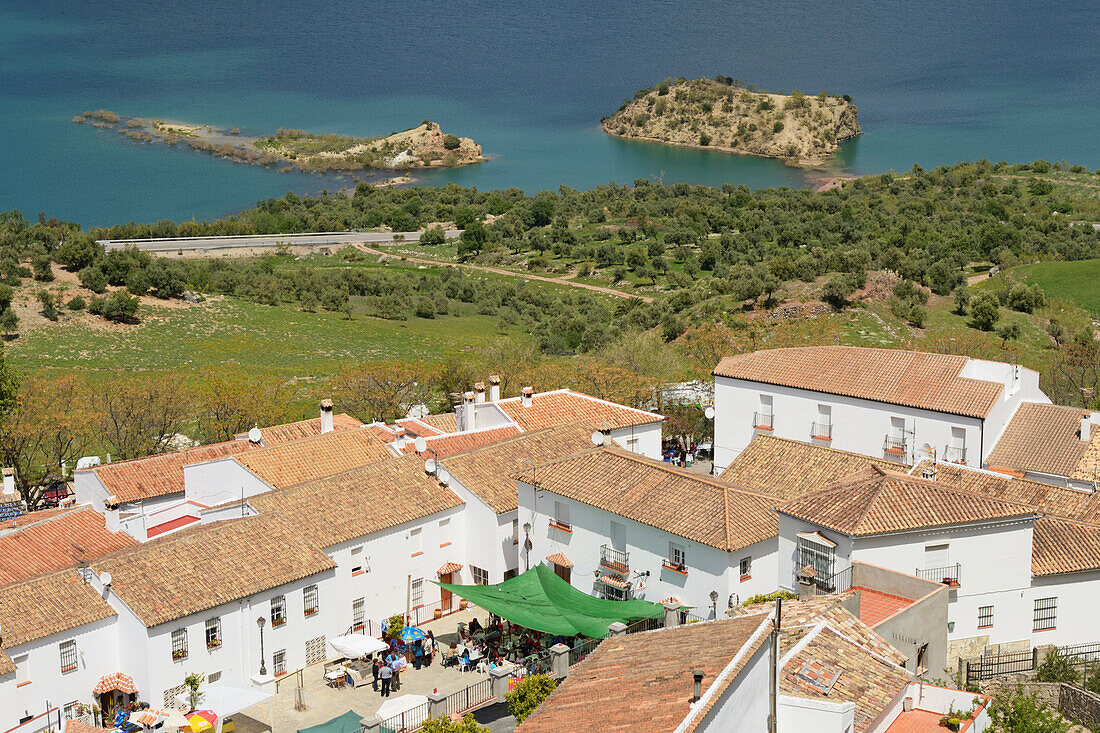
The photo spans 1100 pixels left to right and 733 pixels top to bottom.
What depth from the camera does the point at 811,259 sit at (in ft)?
242

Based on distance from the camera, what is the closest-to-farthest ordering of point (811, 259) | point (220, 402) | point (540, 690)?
point (540, 690) → point (220, 402) → point (811, 259)

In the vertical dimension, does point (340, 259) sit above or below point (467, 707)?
above

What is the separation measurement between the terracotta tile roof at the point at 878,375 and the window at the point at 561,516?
11.6 metres

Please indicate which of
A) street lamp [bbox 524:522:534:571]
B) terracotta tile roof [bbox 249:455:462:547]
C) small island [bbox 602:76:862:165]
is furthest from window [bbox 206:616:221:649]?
small island [bbox 602:76:862:165]

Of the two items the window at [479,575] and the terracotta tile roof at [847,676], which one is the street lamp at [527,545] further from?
the terracotta tile roof at [847,676]

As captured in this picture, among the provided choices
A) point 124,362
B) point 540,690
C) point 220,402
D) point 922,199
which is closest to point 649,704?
point 540,690

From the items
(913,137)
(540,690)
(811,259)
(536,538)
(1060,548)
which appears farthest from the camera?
(913,137)

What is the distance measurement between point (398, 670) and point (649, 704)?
11.4 meters

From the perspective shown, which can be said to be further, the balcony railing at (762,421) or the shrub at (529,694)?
the balcony railing at (762,421)

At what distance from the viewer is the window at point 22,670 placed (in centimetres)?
2325

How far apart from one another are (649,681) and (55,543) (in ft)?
60.5

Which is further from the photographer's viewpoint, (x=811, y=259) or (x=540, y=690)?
(x=811, y=259)

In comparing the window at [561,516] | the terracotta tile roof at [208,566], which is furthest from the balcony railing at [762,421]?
the terracotta tile roof at [208,566]

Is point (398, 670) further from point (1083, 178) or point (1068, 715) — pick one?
point (1083, 178)
